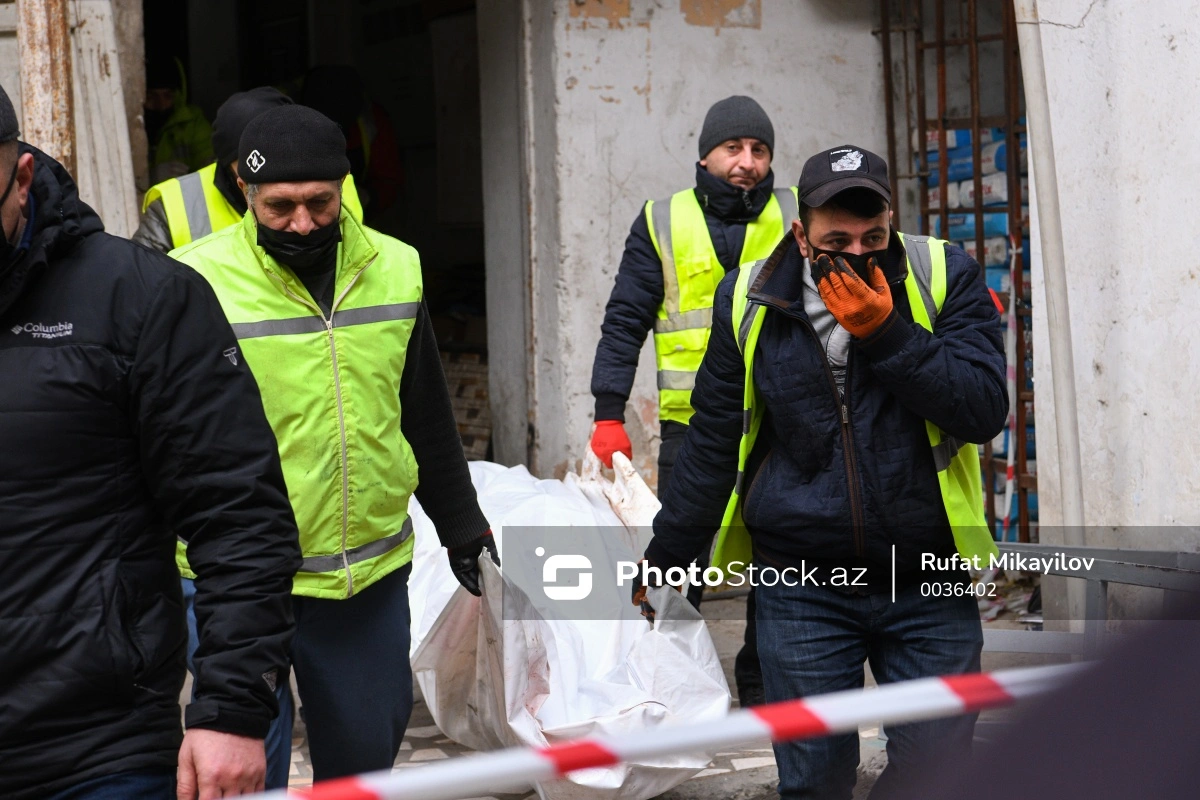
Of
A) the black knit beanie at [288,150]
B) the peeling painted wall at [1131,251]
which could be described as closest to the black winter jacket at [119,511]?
the black knit beanie at [288,150]

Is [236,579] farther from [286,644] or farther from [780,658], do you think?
[780,658]

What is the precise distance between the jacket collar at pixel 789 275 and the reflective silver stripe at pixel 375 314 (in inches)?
29.2

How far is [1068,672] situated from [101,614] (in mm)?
1662

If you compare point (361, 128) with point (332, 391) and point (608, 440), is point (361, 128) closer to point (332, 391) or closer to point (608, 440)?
point (608, 440)

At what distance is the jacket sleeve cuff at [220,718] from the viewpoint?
2.27 meters

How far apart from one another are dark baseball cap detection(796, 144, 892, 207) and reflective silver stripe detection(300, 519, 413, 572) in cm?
114

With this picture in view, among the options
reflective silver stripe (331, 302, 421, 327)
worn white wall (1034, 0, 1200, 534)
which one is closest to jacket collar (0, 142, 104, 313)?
reflective silver stripe (331, 302, 421, 327)

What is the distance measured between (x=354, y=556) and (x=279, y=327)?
19.9 inches

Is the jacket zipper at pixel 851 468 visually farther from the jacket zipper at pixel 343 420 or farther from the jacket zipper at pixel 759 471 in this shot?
the jacket zipper at pixel 343 420

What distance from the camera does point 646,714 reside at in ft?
12.9

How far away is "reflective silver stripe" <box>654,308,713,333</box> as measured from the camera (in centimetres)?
491

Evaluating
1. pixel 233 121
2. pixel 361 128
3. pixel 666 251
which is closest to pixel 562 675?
pixel 666 251

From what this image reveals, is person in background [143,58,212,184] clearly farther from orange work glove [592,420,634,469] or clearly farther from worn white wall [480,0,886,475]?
orange work glove [592,420,634,469]

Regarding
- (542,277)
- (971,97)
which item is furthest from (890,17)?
(542,277)
